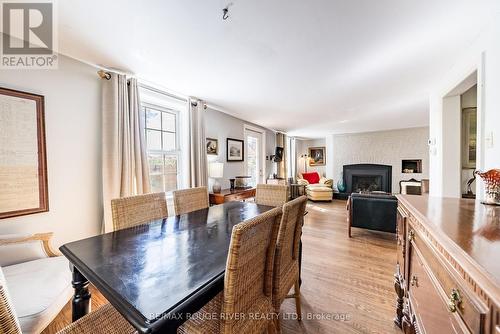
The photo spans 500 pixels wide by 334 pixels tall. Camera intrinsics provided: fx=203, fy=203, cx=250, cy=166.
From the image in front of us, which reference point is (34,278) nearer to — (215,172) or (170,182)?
(170,182)

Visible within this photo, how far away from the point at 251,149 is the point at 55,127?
153 inches

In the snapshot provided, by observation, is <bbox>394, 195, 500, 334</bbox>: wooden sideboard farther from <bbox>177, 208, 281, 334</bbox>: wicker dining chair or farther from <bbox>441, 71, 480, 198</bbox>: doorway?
<bbox>441, 71, 480, 198</bbox>: doorway

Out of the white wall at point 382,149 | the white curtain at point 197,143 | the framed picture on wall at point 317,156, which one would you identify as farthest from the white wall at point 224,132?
the framed picture on wall at point 317,156

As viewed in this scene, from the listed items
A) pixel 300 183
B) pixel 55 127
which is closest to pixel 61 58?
pixel 55 127

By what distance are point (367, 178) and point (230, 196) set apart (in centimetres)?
542

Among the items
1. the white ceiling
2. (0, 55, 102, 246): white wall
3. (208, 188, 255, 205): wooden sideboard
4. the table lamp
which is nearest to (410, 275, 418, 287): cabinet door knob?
the white ceiling

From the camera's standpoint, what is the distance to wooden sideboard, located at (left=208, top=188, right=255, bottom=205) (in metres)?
3.25

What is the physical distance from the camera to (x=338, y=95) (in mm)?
3197

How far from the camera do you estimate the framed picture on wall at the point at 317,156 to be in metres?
8.24

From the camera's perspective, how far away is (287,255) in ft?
4.61

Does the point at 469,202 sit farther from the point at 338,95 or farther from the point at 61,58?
the point at 61,58

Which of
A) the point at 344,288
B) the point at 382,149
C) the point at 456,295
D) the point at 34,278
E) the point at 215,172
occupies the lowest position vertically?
the point at 344,288

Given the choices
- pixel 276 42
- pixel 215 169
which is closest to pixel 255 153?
pixel 215 169

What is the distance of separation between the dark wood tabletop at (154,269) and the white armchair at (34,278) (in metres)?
0.20
